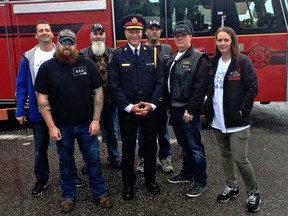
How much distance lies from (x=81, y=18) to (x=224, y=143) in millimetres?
3427

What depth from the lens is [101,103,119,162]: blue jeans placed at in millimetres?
→ 4504

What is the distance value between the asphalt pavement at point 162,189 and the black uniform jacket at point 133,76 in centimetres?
103

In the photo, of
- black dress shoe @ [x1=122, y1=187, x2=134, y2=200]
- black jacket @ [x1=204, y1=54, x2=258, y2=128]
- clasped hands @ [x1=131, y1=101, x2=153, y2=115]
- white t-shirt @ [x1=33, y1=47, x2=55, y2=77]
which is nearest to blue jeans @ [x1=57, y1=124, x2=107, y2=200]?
black dress shoe @ [x1=122, y1=187, x2=134, y2=200]

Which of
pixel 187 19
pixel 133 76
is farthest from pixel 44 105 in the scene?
pixel 187 19

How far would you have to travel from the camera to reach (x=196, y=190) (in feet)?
12.8

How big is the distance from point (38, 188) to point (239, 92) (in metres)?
2.38

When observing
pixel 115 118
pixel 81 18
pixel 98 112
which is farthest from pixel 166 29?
pixel 98 112

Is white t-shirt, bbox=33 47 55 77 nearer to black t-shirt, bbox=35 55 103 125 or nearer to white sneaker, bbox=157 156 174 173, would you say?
black t-shirt, bbox=35 55 103 125

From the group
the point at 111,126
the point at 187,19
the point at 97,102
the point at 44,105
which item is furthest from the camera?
the point at 187,19

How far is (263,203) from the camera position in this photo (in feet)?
12.2

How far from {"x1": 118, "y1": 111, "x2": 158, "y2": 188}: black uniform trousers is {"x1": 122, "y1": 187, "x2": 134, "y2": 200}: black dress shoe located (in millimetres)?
41

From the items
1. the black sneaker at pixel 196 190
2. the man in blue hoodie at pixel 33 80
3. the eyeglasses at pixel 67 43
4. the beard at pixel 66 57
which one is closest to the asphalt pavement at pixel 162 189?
the black sneaker at pixel 196 190

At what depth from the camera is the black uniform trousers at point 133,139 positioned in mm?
3777

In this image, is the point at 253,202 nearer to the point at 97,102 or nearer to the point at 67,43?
the point at 97,102
